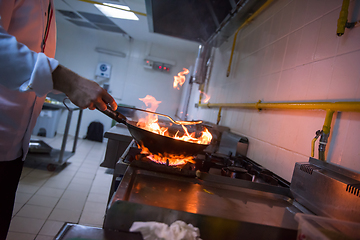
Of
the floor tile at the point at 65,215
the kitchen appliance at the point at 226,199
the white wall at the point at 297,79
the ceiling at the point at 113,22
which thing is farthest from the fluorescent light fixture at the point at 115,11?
the kitchen appliance at the point at 226,199

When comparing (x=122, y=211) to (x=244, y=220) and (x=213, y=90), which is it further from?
(x=213, y=90)

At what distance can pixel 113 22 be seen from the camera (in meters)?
4.67

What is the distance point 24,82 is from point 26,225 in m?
1.69

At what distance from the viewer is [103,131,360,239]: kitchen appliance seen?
63cm

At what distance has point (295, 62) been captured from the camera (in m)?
1.28

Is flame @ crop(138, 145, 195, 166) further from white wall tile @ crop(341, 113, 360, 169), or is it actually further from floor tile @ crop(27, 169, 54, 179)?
floor tile @ crop(27, 169, 54, 179)

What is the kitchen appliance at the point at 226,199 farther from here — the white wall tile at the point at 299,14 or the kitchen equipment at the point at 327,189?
the white wall tile at the point at 299,14

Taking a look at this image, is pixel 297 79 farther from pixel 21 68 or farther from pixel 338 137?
pixel 21 68

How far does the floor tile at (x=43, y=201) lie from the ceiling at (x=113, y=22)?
2.88m

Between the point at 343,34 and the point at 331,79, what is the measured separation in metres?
0.20

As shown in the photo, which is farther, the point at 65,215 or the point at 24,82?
the point at 65,215

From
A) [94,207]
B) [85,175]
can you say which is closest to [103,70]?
[85,175]

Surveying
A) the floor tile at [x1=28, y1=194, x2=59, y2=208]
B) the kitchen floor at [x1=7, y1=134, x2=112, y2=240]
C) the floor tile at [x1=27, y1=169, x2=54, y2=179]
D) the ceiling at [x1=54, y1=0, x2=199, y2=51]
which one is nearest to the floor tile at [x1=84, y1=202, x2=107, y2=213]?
the kitchen floor at [x1=7, y1=134, x2=112, y2=240]

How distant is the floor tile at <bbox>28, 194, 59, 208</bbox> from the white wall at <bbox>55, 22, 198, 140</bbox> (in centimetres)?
362
